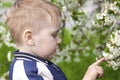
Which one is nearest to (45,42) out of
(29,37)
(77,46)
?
(29,37)

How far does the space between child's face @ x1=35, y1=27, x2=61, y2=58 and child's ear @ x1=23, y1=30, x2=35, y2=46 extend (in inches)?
1.0

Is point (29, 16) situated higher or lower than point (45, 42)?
higher

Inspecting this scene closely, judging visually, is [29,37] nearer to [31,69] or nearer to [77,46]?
[31,69]

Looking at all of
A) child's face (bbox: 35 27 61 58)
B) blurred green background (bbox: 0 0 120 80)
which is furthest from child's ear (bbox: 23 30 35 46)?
blurred green background (bbox: 0 0 120 80)

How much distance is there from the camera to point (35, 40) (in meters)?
3.25

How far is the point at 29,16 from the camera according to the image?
3.25 metres

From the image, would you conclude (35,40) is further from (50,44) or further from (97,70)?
(97,70)

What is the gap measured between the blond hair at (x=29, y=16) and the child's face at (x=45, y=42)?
0.13 feet

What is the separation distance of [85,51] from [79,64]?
19 centimetres

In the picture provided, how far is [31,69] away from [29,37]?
0.64ft

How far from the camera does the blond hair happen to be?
10.6 ft

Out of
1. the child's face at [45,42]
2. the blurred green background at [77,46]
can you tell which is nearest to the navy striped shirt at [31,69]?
the child's face at [45,42]

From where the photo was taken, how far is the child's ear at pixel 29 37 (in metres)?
3.23

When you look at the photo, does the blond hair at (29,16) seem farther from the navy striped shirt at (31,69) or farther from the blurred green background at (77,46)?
the blurred green background at (77,46)
